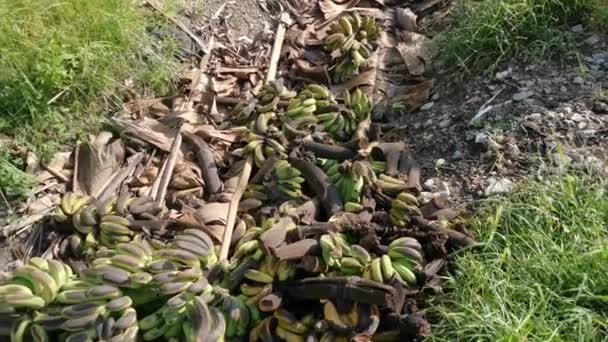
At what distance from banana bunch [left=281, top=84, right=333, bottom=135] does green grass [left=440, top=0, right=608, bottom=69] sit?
26.6 inches

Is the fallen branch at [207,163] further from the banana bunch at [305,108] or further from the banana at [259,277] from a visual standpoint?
the banana at [259,277]

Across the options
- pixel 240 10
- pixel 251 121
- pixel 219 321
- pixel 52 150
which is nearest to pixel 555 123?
pixel 251 121

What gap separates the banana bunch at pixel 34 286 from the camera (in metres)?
2.35

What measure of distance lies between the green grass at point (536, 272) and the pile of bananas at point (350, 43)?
4.02 feet

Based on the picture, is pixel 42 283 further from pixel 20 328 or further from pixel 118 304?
pixel 118 304

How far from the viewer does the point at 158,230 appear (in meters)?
2.77

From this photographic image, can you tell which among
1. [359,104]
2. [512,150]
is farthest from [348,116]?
[512,150]

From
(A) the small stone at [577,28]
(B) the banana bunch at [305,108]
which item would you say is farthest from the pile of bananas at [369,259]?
(A) the small stone at [577,28]

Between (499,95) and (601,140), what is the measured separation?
0.53 meters

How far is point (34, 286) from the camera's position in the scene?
2.43 meters

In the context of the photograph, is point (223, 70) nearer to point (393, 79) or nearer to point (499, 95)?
point (393, 79)

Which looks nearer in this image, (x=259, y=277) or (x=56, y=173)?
(x=259, y=277)

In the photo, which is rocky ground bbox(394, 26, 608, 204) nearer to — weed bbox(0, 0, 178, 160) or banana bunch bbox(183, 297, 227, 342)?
banana bunch bbox(183, 297, 227, 342)

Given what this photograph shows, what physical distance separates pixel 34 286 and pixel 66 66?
45.9 inches
